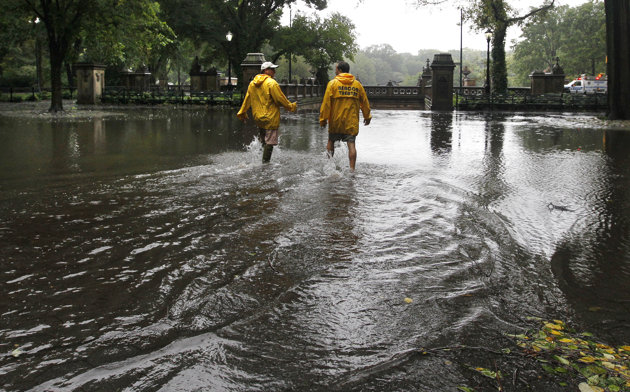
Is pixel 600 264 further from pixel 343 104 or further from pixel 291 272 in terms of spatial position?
pixel 343 104

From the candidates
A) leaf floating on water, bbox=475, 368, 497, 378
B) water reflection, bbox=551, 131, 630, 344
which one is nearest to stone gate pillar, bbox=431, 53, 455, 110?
water reflection, bbox=551, 131, 630, 344

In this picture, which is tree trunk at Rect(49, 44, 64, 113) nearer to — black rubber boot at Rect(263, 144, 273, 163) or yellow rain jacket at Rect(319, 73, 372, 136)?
black rubber boot at Rect(263, 144, 273, 163)

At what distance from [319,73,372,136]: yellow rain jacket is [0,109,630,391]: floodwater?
70 cm

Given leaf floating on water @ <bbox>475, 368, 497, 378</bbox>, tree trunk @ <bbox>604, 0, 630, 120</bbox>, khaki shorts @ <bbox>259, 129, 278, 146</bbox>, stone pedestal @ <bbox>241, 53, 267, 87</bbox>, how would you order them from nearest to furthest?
1. leaf floating on water @ <bbox>475, 368, 497, 378</bbox>
2. khaki shorts @ <bbox>259, 129, 278, 146</bbox>
3. tree trunk @ <bbox>604, 0, 630, 120</bbox>
4. stone pedestal @ <bbox>241, 53, 267, 87</bbox>

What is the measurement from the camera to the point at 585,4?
219ft

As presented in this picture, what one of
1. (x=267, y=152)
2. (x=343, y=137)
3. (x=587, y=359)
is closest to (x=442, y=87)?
(x=267, y=152)

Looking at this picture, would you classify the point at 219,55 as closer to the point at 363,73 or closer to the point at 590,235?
the point at 590,235

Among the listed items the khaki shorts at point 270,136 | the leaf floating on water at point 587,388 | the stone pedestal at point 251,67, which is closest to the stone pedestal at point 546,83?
the stone pedestal at point 251,67

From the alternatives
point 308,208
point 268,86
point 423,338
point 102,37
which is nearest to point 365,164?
point 268,86

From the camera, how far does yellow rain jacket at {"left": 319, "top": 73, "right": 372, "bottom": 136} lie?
8227 mm

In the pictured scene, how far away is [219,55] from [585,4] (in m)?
43.1

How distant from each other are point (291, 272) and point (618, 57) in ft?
65.8

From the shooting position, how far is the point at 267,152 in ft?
29.9

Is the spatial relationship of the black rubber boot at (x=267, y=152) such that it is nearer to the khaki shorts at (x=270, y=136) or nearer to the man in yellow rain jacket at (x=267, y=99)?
the khaki shorts at (x=270, y=136)
